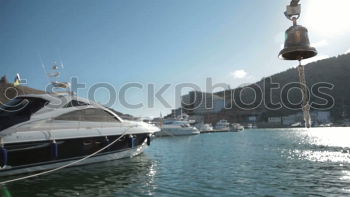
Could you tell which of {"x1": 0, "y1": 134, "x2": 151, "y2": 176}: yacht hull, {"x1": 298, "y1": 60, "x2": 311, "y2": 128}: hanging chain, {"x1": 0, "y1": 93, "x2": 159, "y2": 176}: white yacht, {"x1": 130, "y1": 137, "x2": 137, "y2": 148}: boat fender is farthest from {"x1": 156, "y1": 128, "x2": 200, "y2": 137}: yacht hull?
{"x1": 298, "y1": 60, "x2": 311, "y2": 128}: hanging chain

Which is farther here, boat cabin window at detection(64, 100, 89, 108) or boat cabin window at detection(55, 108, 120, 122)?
boat cabin window at detection(64, 100, 89, 108)

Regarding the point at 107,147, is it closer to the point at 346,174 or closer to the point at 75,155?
the point at 75,155

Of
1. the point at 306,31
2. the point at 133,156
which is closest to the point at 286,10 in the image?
the point at 306,31

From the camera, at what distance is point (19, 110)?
15289mm

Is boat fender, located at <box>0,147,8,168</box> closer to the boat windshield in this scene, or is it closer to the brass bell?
the boat windshield

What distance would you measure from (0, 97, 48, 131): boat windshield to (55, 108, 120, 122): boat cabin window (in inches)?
50.8

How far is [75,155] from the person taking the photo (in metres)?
16.5

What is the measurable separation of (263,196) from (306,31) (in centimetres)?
861

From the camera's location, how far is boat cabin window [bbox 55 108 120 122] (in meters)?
16.6

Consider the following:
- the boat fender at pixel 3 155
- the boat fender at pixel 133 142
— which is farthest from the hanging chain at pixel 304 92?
the boat fender at pixel 133 142

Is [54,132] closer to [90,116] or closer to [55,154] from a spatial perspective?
[55,154]

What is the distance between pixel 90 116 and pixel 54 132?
284 centimetres

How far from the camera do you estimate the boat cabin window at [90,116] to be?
16.6 meters

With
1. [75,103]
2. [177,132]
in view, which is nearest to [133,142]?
[75,103]
